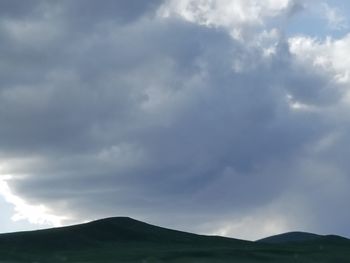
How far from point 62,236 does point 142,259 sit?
7.68 metres

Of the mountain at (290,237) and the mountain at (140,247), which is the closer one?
the mountain at (140,247)

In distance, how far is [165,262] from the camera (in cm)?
3538

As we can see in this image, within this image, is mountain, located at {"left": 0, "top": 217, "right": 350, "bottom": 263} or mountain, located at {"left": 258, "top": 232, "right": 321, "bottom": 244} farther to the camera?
mountain, located at {"left": 258, "top": 232, "right": 321, "bottom": 244}

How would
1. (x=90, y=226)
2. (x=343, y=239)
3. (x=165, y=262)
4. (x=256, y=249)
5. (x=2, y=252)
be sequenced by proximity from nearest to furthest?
1. (x=165, y=262)
2. (x=2, y=252)
3. (x=256, y=249)
4. (x=90, y=226)
5. (x=343, y=239)

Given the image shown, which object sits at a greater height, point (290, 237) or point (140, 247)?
point (290, 237)

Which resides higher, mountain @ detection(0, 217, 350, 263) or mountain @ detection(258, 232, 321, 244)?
mountain @ detection(258, 232, 321, 244)

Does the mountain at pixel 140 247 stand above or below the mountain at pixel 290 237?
below

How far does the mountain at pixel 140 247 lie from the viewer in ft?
122

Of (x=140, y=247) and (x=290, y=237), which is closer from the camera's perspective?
(x=140, y=247)

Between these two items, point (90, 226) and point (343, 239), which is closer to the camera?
point (90, 226)

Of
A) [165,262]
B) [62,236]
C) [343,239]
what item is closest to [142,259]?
[165,262]

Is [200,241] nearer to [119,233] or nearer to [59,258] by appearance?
[119,233]

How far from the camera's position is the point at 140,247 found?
42.3 metres

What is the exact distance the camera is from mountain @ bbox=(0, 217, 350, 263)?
3722cm
